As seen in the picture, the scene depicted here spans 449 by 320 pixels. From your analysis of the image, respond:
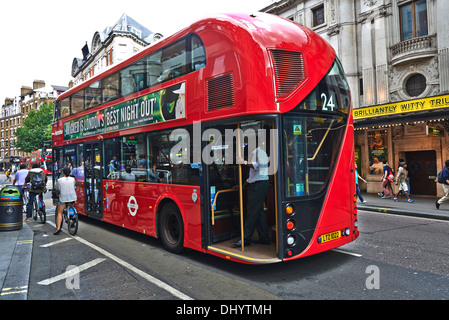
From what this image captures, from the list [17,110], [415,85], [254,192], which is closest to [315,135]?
[254,192]

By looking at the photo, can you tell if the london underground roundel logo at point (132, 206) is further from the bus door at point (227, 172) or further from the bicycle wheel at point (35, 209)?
the bicycle wheel at point (35, 209)

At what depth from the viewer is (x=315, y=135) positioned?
16.3 feet

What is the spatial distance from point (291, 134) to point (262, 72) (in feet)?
3.17

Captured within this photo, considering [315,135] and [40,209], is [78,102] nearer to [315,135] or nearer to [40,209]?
[40,209]

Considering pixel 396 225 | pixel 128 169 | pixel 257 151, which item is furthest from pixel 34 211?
pixel 396 225

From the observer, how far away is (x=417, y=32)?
623 inches

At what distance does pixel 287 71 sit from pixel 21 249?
6231 mm

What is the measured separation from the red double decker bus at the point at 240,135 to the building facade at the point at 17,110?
68.0m

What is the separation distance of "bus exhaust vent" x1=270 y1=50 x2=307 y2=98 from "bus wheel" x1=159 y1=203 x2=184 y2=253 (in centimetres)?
295

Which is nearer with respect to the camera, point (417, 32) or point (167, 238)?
point (167, 238)

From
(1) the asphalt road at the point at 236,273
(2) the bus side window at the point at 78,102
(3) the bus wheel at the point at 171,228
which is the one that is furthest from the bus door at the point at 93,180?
(3) the bus wheel at the point at 171,228

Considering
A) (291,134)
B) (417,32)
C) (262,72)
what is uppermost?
(417,32)

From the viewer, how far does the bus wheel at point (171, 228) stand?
602cm
